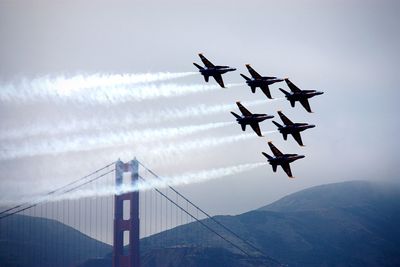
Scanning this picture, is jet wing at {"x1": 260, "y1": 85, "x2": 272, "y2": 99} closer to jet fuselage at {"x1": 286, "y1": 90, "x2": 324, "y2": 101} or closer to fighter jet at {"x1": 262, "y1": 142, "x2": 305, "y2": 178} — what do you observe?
jet fuselage at {"x1": 286, "y1": 90, "x2": 324, "y2": 101}

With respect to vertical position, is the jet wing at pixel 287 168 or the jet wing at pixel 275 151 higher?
the jet wing at pixel 275 151

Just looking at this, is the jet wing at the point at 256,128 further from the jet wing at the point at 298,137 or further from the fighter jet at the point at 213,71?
the fighter jet at the point at 213,71

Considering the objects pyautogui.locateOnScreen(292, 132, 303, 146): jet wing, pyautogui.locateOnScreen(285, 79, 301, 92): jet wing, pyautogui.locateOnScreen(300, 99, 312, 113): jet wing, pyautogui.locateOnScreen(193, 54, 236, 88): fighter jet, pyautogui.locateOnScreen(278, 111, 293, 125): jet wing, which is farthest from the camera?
pyautogui.locateOnScreen(278, 111, 293, 125): jet wing

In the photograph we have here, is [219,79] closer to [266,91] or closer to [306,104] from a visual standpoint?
[266,91]

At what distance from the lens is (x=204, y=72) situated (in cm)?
9888

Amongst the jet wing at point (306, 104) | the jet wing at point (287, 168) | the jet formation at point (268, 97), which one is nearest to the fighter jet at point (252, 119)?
the jet formation at point (268, 97)

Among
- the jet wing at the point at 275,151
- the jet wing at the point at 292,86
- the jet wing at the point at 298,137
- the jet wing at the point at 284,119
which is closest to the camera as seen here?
the jet wing at the point at 298,137

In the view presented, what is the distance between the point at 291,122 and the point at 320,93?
6.64 meters

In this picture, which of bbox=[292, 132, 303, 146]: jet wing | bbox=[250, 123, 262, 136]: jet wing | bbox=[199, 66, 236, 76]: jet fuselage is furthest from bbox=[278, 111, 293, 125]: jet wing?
bbox=[199, 66, 236, 76]: jet fuselage

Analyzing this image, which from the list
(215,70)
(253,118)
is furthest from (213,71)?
(253,118)

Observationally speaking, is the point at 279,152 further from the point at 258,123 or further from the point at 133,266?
the point at 133,266

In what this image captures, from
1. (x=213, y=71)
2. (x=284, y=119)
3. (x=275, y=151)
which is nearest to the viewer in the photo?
(x=213, y=71)

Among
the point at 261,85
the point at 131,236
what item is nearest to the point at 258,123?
the point at 261,85

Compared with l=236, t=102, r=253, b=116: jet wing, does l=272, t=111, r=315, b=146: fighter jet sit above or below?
below
